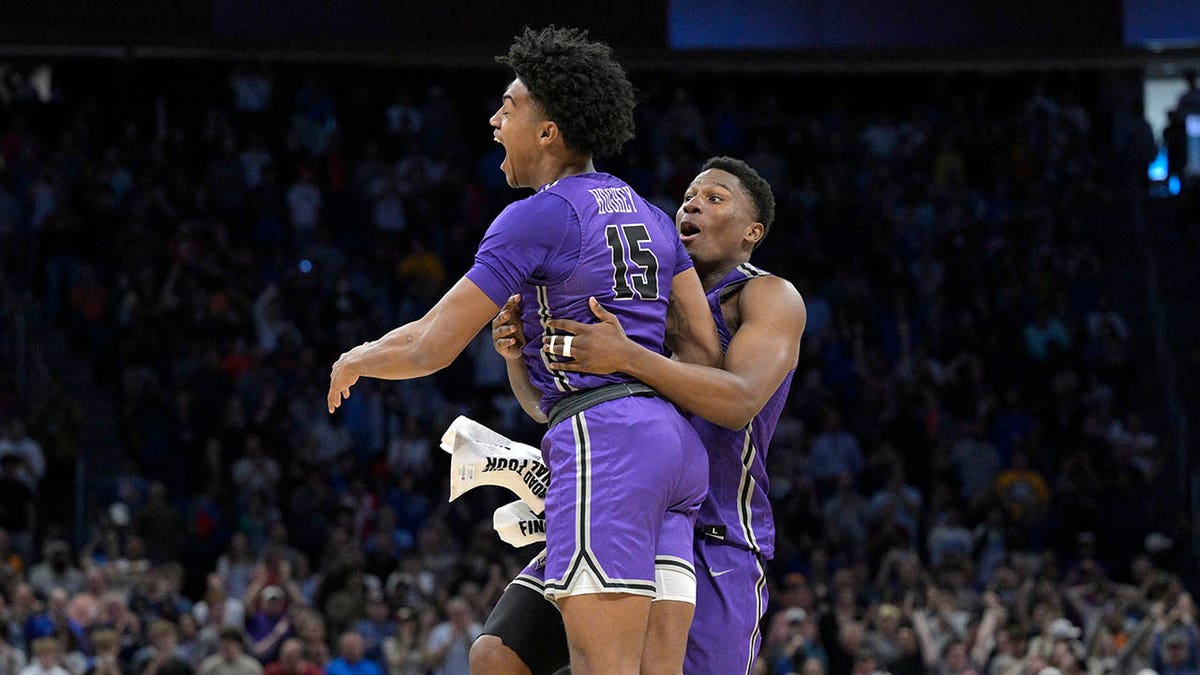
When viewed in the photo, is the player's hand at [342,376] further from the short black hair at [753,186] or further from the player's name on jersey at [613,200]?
the short black hair at [753,186]

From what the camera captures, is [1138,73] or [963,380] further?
[1138,73]

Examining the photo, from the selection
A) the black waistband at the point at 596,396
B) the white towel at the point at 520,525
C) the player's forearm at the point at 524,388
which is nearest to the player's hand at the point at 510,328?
the player's forearm at the point at 524,388

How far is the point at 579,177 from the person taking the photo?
182 inches

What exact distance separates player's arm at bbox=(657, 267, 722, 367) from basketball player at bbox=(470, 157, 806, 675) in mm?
69

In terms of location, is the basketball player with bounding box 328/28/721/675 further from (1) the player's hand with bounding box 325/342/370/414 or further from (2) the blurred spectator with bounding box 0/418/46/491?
(2) the blurred spectator with bounding box 0/418/46/491

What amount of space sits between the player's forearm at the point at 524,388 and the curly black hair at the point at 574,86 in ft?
2.38

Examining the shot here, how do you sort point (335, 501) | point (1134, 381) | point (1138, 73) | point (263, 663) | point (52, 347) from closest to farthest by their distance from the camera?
point (263, 663) → point (335, 501) → point (52, 347) → point (1134, 381) → point (1138, 73)

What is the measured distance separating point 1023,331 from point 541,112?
14.0m

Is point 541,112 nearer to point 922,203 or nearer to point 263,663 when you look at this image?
point 263,663

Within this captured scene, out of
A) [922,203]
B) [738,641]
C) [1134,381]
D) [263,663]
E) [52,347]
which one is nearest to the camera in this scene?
[738,641]

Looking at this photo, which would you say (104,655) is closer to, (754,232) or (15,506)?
(15,506)

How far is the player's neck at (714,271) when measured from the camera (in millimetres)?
5289

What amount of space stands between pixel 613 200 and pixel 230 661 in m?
8.18

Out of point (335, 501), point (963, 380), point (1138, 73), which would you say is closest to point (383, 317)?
point (335, 501)
